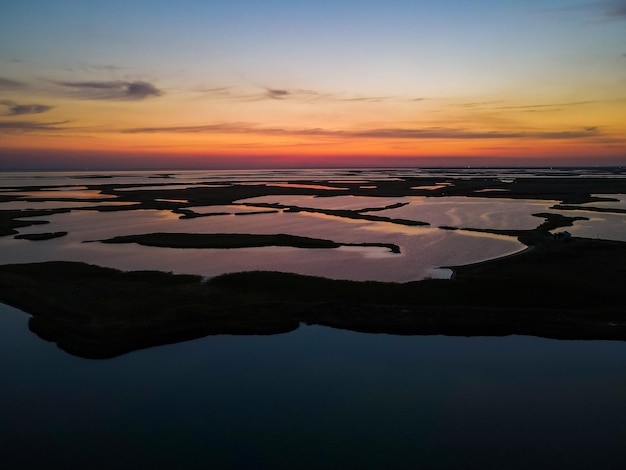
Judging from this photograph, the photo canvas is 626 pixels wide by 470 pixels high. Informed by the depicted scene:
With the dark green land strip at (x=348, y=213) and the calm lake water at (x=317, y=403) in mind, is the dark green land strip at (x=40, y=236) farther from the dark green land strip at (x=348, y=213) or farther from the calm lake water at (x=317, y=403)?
the dark green land strip at (x=348, y=213)

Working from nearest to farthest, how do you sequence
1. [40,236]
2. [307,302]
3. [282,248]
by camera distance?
1. [307,302]
2. [282,248]
3. [40,236]

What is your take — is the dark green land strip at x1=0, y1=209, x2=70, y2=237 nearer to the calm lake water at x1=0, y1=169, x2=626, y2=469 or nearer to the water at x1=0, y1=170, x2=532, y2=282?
the water at x1=0, y1=170, x2=532, y2=282

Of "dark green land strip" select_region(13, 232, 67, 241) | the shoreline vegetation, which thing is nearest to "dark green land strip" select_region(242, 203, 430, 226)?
the shoreline vegetation

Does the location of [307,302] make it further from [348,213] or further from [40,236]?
[348,213]

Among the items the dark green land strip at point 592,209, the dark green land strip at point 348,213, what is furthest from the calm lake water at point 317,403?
the dark green land strip at point 592,209

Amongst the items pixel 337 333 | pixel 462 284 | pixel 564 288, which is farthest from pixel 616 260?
pixel 337 333

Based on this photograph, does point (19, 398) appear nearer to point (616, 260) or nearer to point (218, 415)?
point (218, 415)

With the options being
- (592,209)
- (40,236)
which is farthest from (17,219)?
(592,209)
